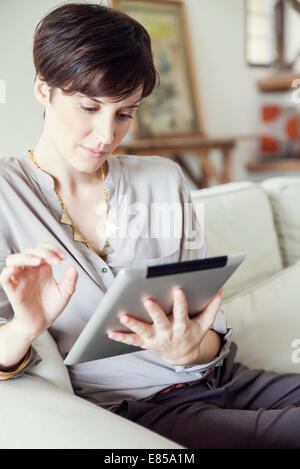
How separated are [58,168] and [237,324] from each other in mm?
647

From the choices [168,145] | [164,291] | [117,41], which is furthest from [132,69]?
[168,145]

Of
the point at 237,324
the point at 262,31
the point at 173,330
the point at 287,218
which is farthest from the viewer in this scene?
the point at 262,31

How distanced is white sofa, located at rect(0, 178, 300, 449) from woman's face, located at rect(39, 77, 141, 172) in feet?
1.08

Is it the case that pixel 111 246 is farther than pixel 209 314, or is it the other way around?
pixel 111 246

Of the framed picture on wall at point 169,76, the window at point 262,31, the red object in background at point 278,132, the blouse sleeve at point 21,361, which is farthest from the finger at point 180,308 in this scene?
the window at point 262,31

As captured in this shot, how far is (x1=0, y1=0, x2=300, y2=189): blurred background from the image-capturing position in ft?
11.2

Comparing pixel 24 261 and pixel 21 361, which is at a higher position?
pixel 24 261

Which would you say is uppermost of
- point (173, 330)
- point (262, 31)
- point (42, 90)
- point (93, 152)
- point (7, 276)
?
point (262, 31)

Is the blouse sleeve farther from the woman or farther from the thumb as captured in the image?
the thumb

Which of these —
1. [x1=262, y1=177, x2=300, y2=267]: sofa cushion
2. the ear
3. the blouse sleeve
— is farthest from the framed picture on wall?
the blouse sleeve

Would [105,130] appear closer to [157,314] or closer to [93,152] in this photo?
[93,152]

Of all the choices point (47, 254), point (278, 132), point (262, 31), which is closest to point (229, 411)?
point (47, 254)

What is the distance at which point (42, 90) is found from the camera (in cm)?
94

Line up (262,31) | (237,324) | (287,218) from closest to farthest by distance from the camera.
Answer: (237,324), (287,218), (262,31)
